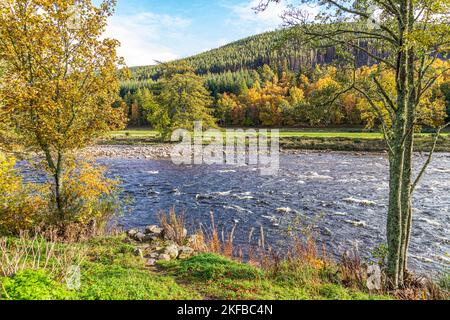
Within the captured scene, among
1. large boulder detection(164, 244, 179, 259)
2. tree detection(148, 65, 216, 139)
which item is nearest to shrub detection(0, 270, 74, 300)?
large boulder detection(164, 244, 179, 259)

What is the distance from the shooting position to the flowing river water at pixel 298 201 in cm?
1240

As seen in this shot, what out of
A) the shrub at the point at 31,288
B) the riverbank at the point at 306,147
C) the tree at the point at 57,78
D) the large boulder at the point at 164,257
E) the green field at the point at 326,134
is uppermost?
the tree at the point at 57,78

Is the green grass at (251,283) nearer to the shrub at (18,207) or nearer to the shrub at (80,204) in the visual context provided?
the shrub at (80,204)

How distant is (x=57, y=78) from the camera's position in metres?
9.95

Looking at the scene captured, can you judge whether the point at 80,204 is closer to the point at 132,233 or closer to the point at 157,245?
the point at 132,233

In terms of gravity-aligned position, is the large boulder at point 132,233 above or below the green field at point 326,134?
below

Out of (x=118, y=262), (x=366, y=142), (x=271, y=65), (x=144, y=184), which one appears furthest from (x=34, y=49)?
(x=271, y=65)

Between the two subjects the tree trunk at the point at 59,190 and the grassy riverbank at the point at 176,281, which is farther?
the tree trunk at the point at 59,190

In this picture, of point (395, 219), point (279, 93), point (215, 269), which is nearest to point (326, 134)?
point (279, 93)

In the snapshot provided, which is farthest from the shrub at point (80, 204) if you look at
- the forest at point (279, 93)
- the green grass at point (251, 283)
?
the green grass at point (251, 283)

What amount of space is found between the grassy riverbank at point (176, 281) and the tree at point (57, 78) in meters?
4.21
